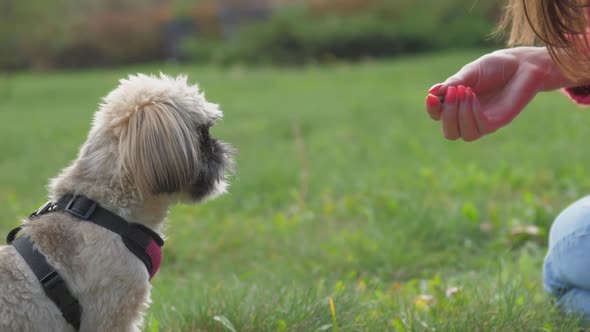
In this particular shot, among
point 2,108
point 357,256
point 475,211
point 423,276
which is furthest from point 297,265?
point 2,108

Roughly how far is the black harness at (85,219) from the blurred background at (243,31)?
1939 cm

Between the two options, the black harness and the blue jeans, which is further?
the blue jeans

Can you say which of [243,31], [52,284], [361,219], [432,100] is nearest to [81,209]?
[52,284]

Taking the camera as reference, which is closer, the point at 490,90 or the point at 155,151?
the point at 155,151

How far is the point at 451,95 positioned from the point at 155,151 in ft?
3.75

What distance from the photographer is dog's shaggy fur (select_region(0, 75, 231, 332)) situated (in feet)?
8.66

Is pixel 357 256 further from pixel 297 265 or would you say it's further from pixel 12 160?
pixel 12 160

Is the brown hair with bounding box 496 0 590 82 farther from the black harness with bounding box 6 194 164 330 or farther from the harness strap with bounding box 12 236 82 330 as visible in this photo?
the harness strap with bounding box 12 236 82 330

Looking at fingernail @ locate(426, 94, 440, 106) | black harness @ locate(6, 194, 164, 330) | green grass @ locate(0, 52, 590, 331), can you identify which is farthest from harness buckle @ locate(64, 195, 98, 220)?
fingernail @ locate(426, 94, 440, 106)

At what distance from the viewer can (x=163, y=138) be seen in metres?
2.69

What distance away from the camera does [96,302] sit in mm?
2674

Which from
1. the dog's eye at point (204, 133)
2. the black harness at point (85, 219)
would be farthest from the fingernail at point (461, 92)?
the black harness at point (85, 219)

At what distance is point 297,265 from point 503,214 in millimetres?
1709

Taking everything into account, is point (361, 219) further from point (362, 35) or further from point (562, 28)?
point (362, 35)
